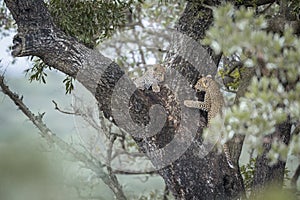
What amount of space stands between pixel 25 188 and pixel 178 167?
4.73 ft

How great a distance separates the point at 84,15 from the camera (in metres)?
2.65

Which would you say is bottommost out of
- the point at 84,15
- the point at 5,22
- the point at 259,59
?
the point at 259,59

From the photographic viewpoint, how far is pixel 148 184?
15.0 feet

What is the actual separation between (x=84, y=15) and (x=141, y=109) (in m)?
0.64

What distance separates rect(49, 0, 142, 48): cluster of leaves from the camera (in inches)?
101

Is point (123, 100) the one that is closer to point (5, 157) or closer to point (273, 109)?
point (273, 109)

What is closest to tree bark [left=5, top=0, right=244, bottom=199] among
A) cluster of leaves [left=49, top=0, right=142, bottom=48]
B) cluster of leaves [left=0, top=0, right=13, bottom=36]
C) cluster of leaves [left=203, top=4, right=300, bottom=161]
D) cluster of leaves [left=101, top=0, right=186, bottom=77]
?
cluster of leaves [left=49, top=0, right=142, bottom=48]

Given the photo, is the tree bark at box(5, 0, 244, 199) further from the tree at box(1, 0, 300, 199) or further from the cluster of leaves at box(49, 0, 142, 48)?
the cluster of leaves at box(49, 0, 142, 48)

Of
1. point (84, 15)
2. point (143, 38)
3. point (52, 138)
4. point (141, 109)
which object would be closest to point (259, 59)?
point (141, 109)

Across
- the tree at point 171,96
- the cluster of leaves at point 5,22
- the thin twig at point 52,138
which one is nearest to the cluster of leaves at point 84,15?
the tree at point 171,96

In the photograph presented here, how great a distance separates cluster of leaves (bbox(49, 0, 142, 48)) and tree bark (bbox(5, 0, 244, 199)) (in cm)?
24

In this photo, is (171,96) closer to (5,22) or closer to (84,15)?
(84,15)

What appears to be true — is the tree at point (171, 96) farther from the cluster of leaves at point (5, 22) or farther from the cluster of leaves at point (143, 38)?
the cluster of leaves at point (143, 38)

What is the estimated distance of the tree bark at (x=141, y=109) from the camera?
226 cm
